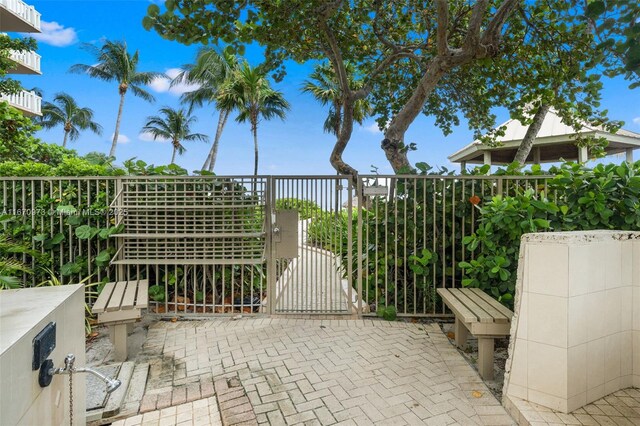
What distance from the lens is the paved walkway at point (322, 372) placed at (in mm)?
2189

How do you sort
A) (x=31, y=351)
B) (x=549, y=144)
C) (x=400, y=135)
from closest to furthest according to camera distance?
(x=31, y=351)
(x=400, y=135)
(x=549, y=144)

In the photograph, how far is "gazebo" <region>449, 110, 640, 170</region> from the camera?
7.73 metres

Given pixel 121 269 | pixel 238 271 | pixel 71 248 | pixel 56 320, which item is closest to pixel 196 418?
pixel 56 320

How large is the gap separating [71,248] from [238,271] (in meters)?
2.08

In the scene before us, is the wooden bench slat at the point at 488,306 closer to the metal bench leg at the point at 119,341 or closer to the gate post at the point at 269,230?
the gate post at the point at 269,230

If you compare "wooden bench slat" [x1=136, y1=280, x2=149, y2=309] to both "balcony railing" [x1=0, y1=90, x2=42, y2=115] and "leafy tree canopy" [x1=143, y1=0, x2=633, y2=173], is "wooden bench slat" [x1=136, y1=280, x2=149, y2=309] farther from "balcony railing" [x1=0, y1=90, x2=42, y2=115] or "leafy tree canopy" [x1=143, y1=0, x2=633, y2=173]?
"balcony railing" [x1=0, y1=90, x2=42, y2=115]

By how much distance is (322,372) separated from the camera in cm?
271

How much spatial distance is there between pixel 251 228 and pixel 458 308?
2521mm

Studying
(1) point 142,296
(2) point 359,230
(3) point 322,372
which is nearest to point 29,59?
(1) point 142,296

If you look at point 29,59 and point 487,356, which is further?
point 29,59

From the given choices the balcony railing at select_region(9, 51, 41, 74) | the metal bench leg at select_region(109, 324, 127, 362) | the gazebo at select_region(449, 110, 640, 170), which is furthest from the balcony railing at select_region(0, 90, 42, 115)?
the gazebo at select_region(449, 110, 640, 170)

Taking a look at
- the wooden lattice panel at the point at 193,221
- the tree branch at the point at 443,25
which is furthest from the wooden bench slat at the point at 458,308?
the tree branch at the point at 443,25

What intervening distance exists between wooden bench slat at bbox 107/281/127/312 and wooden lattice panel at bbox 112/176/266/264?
39 centimetres

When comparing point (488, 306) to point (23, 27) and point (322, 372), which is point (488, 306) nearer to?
point (322, 372)
